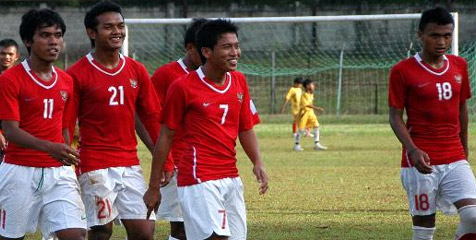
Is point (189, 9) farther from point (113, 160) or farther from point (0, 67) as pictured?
point (113, 160)

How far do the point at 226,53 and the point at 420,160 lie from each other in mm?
1724

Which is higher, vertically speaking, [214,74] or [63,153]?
[214,74]

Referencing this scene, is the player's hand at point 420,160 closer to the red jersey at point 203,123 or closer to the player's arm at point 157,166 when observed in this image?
the red jersey at point 203,123

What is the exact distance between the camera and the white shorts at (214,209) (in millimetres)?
7344

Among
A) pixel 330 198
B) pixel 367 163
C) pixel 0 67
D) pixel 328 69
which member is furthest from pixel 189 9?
pixel 0 67

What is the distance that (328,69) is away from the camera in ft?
128

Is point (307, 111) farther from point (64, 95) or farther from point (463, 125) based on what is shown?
point (64, 95)

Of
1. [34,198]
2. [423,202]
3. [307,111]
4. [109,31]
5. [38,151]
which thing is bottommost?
[307,111]

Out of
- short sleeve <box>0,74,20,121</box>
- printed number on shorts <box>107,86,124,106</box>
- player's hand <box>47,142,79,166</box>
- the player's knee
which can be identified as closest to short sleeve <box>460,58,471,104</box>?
the player's knee

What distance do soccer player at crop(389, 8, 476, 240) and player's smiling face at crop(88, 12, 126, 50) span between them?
6.93 ft

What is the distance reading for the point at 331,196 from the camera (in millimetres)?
15055

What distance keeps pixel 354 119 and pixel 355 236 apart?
28.9 m

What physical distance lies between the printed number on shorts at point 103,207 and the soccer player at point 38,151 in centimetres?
35

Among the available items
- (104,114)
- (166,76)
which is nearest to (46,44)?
(104,114)
